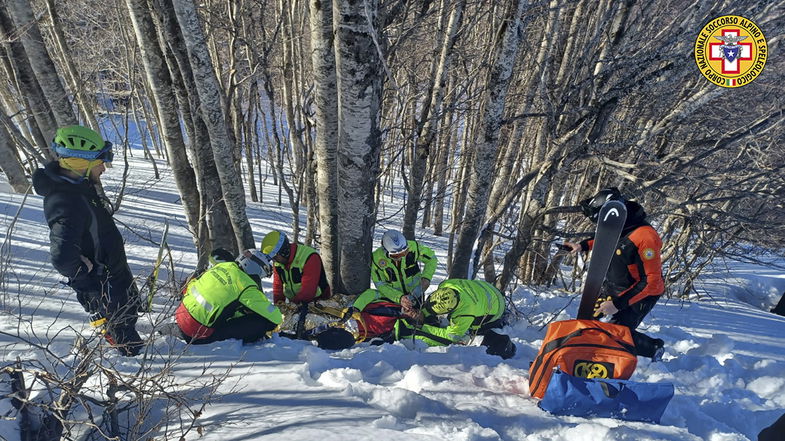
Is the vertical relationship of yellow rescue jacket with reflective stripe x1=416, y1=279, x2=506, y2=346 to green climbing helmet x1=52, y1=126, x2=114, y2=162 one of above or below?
below

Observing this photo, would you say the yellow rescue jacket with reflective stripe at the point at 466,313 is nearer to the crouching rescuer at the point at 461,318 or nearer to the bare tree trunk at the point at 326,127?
the crouching rescuer at the point at 461,318

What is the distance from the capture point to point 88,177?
3.14 metres

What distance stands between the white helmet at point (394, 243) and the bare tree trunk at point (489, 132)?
0.77 meters

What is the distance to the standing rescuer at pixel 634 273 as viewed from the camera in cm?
349

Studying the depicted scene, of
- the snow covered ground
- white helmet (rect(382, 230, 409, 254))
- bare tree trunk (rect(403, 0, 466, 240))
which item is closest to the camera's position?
the snow covered ground

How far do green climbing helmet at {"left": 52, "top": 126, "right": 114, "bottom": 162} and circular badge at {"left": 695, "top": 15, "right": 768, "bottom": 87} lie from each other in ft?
17.2

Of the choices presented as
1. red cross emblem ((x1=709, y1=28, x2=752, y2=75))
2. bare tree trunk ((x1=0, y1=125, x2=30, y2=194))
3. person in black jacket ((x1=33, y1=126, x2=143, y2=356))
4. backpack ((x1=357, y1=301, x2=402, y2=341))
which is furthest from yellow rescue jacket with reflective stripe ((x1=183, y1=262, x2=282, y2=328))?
bare tree trunk ((x1=0, y1=125, x2=30, y2=194))

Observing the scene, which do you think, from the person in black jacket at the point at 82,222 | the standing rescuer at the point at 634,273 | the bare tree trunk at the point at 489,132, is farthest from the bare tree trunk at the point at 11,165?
the standing rescuer at the point at 634,273

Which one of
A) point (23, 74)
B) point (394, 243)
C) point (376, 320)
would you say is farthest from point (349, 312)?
point (23, 74)

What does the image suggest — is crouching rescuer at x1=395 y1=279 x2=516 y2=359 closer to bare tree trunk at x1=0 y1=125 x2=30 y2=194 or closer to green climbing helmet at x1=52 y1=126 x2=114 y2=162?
green climbing helmet at x1=52 y1=126 x2=114 y2=162

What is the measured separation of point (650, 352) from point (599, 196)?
54.7 inches

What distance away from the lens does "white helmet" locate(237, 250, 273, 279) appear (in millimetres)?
3611

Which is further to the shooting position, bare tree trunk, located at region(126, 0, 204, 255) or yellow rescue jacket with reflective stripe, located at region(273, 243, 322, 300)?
yellow rescue jacket with reflective stripe, located at region(273, 243, 322, 300)

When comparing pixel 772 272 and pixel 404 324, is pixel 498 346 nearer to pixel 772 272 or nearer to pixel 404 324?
pixel 404 324
